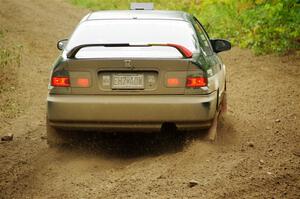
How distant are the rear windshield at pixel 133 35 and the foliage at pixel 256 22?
695cm

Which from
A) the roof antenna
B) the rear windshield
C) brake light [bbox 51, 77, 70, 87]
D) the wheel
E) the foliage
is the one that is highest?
the rear windshield

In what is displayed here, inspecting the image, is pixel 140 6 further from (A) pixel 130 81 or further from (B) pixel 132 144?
(A) pixel 130 81

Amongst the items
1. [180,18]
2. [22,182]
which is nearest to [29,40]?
[180,18]

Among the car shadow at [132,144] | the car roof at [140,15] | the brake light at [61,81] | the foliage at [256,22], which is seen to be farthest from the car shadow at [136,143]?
the foliage at [256,22]

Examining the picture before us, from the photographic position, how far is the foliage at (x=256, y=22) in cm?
1367

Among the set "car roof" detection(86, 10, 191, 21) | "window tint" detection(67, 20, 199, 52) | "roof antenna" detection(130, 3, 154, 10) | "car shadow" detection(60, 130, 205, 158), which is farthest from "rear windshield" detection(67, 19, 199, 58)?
"roof antenna" detection(130, 3, 154, 10)

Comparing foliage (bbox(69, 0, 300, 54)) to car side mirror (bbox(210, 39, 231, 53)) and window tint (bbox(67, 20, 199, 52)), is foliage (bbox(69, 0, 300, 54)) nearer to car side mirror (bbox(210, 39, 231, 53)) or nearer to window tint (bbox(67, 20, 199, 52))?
car side mirror (bbox(210, 39, 231, 53))

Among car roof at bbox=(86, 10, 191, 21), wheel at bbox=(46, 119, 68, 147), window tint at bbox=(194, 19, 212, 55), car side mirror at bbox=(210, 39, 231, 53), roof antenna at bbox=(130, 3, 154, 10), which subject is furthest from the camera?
roof antenna at bbox=(130, 3, 154, 10)

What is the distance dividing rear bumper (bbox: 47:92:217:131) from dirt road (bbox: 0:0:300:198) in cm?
42

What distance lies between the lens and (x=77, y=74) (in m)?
5.91

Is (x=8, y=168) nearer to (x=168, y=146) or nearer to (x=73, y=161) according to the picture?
(x=73, y=161)

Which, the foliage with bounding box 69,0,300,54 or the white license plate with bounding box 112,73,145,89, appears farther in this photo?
the foliage with bounding box 69,0,300,54

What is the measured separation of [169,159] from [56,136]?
128 cm

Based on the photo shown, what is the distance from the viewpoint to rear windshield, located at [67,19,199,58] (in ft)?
19.9
